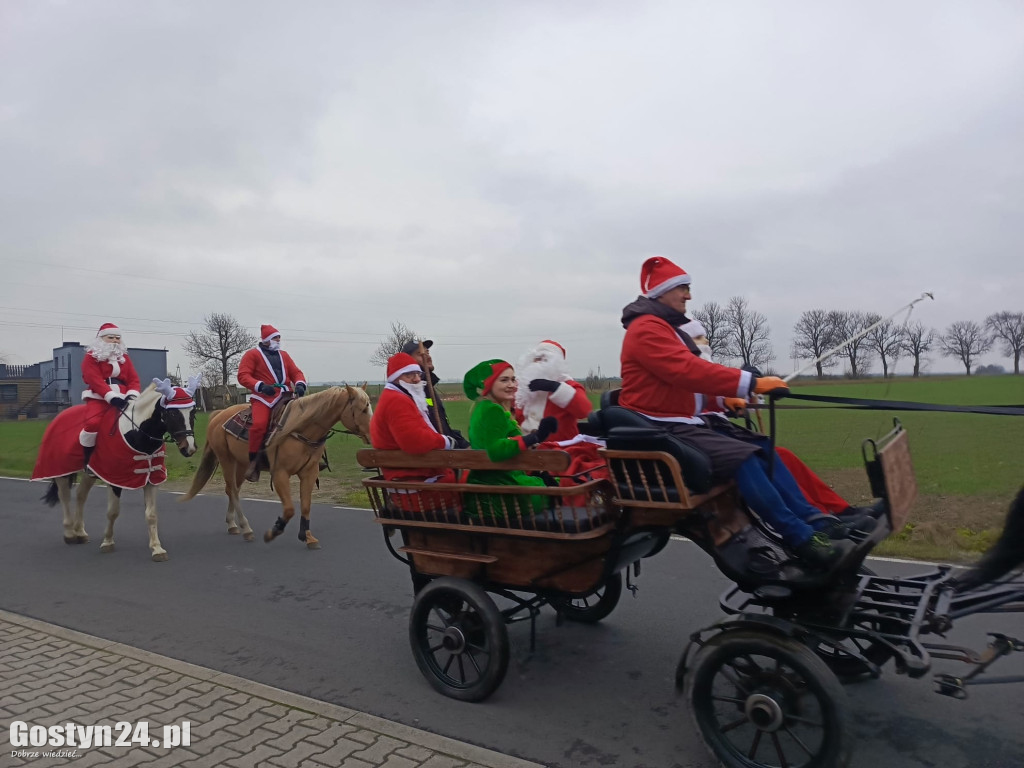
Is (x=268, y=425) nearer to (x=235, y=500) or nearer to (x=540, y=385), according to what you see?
(x=235, y=500)

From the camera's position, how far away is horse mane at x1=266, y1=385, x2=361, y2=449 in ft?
26.4

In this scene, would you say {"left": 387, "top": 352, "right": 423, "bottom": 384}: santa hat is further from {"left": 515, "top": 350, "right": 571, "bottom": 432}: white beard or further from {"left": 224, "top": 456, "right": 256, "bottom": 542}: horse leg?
{"left": 224, "top": 456, "right": 256, "bottom": 542}: horse leg

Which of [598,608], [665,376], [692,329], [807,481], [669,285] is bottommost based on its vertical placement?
[598,608]

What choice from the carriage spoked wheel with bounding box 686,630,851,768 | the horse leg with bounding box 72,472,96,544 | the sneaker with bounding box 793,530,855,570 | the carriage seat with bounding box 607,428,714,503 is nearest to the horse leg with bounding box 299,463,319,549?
the horse leg with bounding box 72,472,96,544

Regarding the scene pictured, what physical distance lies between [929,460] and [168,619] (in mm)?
11256

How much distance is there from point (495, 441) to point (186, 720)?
6.86ft

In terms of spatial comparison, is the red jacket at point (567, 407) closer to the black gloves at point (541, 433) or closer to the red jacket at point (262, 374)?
the black gloves at point (541, 433)

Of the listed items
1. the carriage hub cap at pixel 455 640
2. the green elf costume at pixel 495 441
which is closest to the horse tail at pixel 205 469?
the green elf costume at pixel 495 441

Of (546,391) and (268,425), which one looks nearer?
(546,391)

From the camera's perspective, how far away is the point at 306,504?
316 inches

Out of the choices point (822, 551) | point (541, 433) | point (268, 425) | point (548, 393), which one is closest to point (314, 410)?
point (268, 425)

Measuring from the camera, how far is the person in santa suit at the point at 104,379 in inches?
318

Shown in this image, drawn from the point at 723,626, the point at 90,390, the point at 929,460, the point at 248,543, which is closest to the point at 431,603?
the point at 723,626

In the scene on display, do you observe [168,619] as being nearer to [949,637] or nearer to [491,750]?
[491,750]
